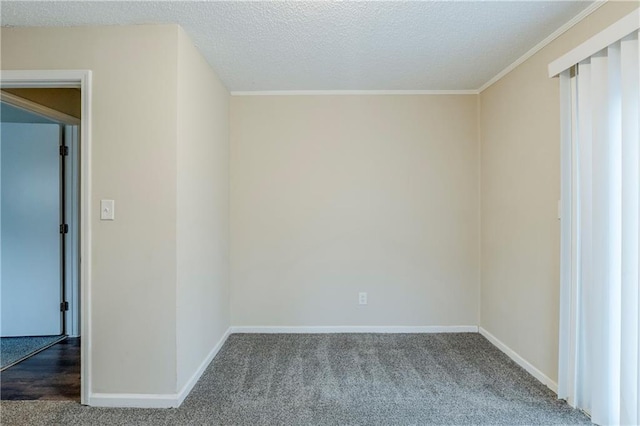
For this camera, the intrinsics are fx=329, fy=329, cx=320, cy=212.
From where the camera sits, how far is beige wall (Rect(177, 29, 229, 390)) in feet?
7.06

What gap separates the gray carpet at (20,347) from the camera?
272 centimetres

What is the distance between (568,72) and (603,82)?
298 mm

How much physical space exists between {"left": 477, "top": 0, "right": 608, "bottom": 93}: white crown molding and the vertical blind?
29cm

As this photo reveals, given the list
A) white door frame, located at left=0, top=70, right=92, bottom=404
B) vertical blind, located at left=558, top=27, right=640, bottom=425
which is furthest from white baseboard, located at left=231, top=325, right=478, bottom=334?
white door frame, located at left=0, top=70, right=92, bottom=404

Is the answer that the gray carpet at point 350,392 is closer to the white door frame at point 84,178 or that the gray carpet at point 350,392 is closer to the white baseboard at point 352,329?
the white baseboard at point 352,329

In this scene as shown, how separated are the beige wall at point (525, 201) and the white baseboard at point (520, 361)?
4 cm

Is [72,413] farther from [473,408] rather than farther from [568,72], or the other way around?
[568,72]

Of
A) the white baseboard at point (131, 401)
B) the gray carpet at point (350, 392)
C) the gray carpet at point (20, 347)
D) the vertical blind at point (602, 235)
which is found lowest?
the gray carpet at point (20, 347)

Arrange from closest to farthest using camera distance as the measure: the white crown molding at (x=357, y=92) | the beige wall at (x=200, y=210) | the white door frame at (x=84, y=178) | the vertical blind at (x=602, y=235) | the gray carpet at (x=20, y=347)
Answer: the vertical blind at (x=602, y=235) < the white door frame at (x=84, y=178) < the beige wall at (x=200, y=210) < the gray carpet at (x=20, y=347) < the white crown molding at (x=357, y=92)

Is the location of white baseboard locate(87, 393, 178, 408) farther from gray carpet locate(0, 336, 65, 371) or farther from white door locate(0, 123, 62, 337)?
white door locate(0, 123, 62, 337)

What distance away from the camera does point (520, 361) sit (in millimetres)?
2564

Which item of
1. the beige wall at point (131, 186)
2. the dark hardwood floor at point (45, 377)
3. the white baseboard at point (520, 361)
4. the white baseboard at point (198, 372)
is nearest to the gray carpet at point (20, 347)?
the dark hardwood floor at point (45, 377)

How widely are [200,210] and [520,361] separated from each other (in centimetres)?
273

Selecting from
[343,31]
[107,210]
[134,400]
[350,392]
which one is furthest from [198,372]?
[343,31]
